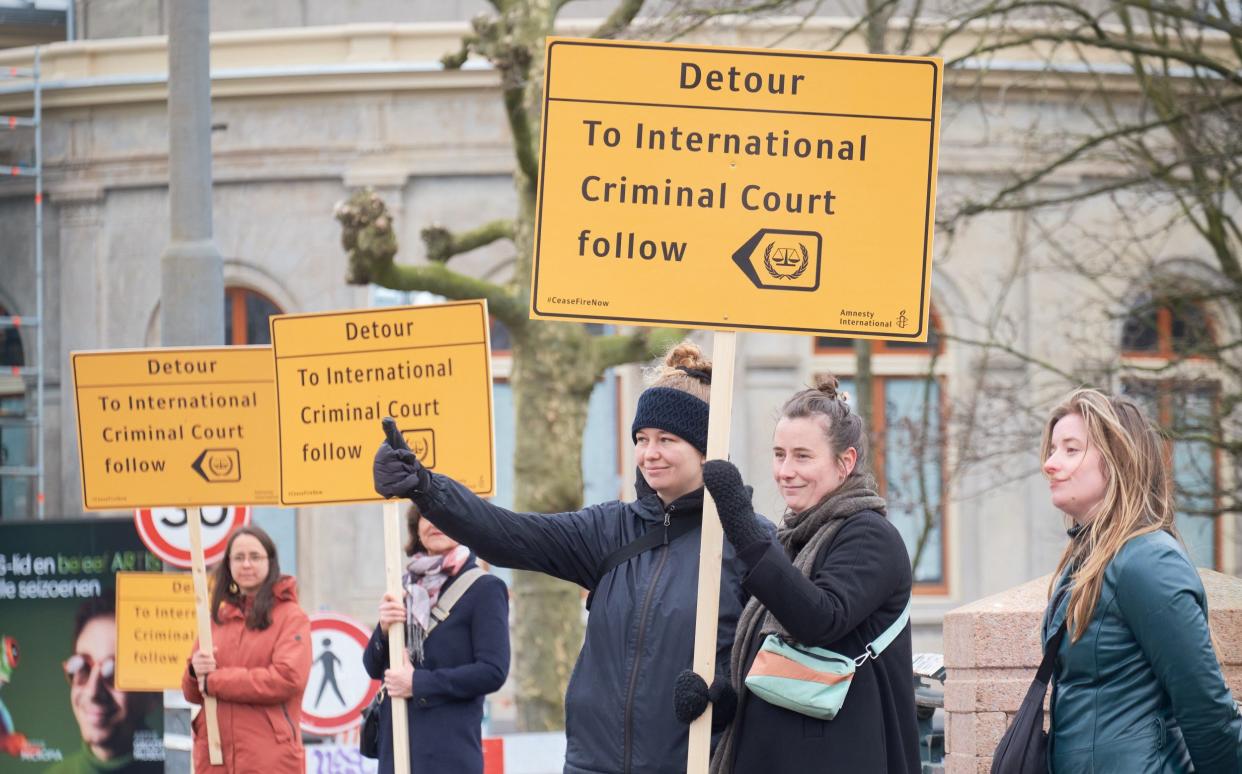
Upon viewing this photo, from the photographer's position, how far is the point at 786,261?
514 cm

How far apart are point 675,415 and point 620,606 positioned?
0.54 meters

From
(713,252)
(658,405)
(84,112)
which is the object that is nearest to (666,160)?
(713,252)

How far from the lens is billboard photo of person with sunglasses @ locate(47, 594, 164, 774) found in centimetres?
1062

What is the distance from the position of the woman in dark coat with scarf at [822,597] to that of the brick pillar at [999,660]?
1715 mm

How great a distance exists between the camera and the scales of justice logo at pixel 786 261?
5129 mm

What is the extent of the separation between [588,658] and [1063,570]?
1.25m

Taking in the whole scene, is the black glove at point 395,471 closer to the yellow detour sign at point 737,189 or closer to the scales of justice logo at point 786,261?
the yellow detour sign at point 737,189

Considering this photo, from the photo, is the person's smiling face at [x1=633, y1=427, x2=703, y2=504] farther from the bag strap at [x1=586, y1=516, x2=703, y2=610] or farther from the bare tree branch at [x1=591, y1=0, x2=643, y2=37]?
the bare tree branch at [x1=591, y1=0, x2=643, y2=37]

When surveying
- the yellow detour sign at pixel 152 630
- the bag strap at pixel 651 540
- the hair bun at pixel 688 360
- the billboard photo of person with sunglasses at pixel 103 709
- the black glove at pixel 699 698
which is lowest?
the billboard photo of person with sunglasses at pixel 103 709

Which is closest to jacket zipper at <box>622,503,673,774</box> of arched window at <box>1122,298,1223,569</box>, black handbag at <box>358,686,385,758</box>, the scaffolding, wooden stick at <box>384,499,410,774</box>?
wooden stick at <box>384,499,410,774</box>

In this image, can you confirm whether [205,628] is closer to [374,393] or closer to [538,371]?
[374,393]

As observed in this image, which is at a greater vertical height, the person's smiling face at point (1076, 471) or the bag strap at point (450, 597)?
the person's smiling face at point (1076, 471)

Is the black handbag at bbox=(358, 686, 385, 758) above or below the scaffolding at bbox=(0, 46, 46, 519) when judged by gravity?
below

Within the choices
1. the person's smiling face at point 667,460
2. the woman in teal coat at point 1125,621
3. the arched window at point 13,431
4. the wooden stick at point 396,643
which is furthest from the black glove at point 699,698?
the arched window at point 13,431
